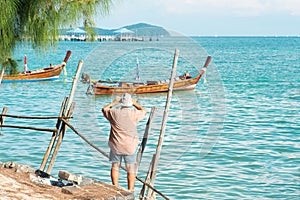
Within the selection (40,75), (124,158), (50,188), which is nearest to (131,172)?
(124,158)

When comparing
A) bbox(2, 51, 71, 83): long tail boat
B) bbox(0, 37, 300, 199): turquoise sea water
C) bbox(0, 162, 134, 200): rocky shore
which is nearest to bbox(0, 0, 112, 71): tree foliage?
bbox(0, 37, 300, 199): turquoise sea water

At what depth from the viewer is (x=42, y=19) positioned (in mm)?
6148

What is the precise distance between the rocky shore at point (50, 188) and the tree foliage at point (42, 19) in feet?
4.29

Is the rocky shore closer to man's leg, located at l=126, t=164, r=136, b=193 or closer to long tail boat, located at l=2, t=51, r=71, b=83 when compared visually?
man's leg, located at l=126, t=164, r=136, b=193

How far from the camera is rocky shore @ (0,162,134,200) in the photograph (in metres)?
5.05

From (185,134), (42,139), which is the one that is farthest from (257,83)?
(185,134)

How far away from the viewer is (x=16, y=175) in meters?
5.80

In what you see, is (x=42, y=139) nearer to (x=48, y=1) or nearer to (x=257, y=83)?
(x=48, y=1)

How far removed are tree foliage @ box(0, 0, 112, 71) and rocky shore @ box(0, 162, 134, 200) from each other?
1.31 meters

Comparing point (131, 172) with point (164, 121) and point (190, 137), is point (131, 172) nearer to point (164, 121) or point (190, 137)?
point (164, 121)

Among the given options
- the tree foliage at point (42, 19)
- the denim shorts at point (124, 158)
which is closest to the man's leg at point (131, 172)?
the denim shorts at point (124, 158)

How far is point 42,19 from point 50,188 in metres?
1.72

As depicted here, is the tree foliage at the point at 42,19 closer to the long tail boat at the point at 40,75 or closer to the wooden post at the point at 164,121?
the wooden post at the point at 164,121

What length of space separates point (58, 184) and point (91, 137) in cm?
101
